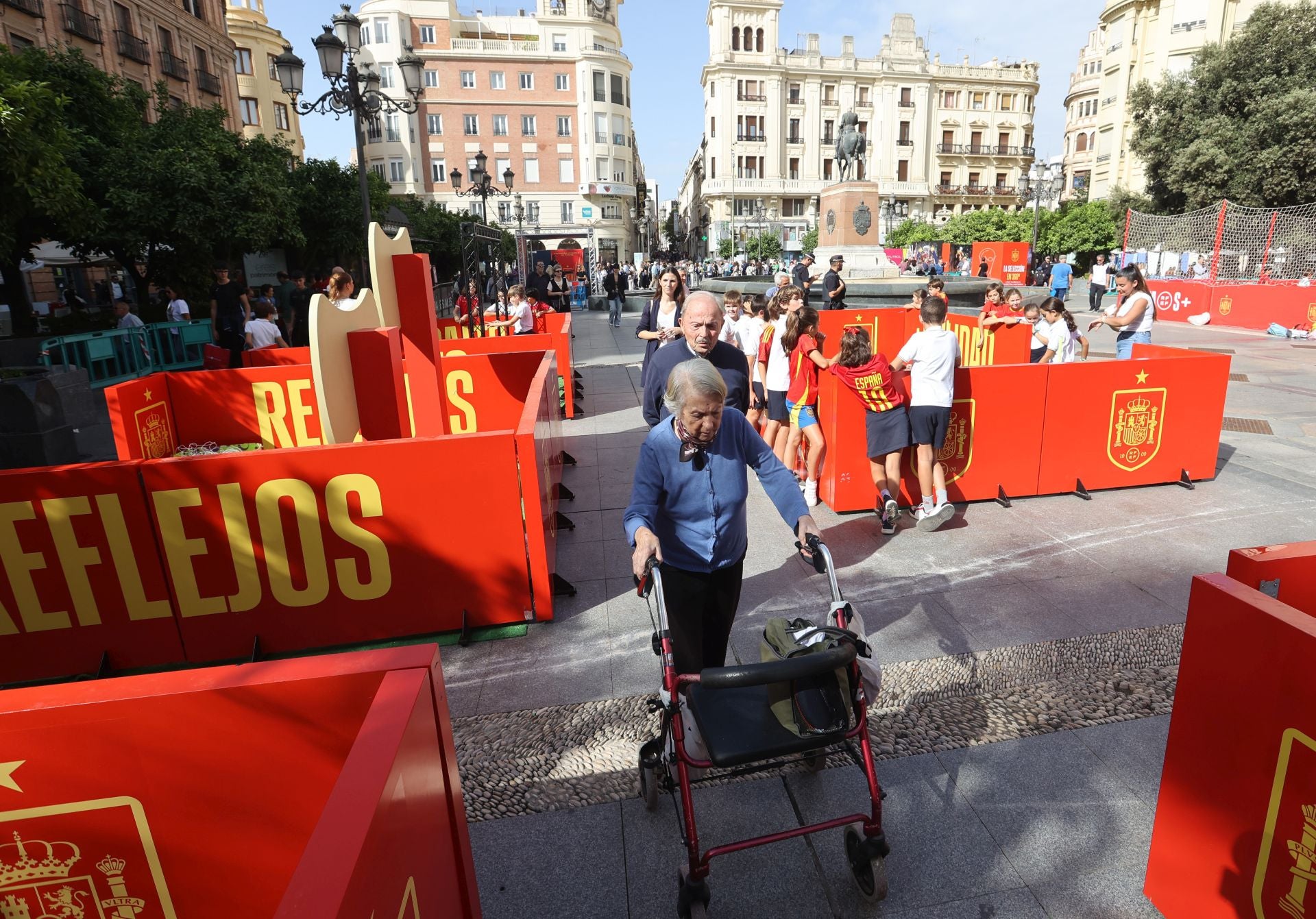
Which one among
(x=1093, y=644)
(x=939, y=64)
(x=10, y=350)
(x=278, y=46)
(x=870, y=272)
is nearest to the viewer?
(x=1093, y=644)

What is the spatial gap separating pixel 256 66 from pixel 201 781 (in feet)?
199

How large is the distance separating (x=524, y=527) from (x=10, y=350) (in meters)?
14.4

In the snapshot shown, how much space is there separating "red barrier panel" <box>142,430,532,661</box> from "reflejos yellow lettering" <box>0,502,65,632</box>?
27.6 inches

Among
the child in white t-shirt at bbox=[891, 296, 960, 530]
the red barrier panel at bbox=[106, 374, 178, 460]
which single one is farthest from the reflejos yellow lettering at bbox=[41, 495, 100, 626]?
the child in white t-shirt at bbox=[891, 296, 960, 530]

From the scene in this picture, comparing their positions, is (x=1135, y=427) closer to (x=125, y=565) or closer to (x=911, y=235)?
(x=125, y=565)

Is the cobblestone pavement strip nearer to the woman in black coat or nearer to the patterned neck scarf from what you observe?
the patterned neck scarf

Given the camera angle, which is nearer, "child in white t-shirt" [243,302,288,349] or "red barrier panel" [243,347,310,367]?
"red barrier panel" [243,347,310,367]

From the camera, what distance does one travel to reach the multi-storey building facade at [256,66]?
48.9m

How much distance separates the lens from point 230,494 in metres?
4.67

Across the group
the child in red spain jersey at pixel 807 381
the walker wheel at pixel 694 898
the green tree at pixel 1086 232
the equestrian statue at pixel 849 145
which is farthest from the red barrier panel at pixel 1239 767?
the green tree at pixel 1086 232

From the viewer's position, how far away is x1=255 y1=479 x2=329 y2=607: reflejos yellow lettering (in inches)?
186

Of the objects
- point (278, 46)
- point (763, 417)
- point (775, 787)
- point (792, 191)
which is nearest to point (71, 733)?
point (775, 787)

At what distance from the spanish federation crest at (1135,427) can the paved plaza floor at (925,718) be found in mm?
363

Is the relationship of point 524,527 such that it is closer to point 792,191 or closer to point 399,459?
point 399,459
